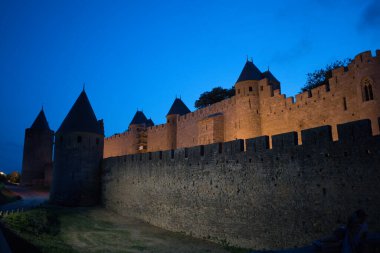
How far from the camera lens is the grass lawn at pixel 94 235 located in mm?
11414

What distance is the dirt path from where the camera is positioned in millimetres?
11790

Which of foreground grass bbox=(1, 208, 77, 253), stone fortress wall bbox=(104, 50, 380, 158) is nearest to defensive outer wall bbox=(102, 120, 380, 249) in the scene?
foreground grass bbox=(1, 208, 77, 253)

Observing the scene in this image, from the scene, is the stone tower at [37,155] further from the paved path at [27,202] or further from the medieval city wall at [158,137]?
the medieval city wall at [158,137]

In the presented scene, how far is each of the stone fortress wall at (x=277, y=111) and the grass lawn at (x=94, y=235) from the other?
10.6 m

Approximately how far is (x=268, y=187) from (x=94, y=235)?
7851 millimetres

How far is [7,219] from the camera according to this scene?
12.7m

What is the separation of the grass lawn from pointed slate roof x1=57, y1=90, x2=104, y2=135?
624 cm

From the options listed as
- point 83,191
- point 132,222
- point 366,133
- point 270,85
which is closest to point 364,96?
point 270,85

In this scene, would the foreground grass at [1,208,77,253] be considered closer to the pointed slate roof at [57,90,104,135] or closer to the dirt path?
the dirt path

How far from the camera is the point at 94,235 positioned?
1365cm

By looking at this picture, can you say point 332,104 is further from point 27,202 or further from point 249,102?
point 27,202

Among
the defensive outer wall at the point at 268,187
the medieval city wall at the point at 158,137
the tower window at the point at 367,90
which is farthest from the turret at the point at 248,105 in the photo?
the medieval city wall at the point at 158,137

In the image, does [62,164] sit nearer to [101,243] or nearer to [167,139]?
[101,243]

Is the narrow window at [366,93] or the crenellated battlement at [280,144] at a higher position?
the narrow window at [366,93]
